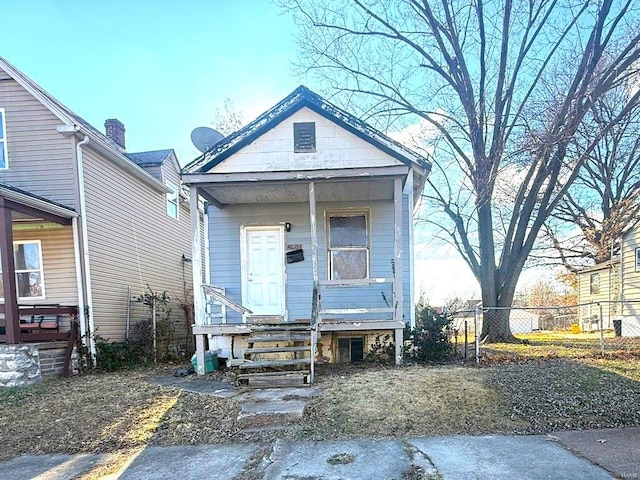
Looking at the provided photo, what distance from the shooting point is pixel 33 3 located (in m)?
9.74

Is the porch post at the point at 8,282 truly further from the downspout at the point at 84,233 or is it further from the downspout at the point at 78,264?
the downspout at the point at 84,233

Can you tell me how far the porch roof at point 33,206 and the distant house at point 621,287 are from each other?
17.6m

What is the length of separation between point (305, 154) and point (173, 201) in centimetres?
776

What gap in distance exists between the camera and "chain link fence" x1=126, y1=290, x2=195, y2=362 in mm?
9904

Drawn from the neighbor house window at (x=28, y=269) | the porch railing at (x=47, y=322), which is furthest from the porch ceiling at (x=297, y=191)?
the neighbor house window at (x=28, y=269)

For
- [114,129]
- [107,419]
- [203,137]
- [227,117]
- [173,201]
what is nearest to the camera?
[107,419]

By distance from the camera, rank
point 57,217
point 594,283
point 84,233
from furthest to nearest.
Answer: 1. point 594,283
2. point 84,233
3. point 57,217

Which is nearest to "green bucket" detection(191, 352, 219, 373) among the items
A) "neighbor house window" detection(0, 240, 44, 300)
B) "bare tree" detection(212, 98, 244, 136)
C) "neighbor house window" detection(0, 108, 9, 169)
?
"neighbor house window" detection(0, 240, 44, 300)

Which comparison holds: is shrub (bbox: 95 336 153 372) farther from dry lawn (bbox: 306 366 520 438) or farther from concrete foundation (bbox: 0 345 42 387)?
dry lawn (bbox: 306 366 520 438)

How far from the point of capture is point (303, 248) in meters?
8.96

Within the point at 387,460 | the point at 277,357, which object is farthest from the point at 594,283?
the point at 387,460

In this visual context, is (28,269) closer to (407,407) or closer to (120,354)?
(120,354)

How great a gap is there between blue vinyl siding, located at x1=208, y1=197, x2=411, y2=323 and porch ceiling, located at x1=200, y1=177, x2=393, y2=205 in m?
0.24

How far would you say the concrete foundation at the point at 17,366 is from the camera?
7133 millimetres
